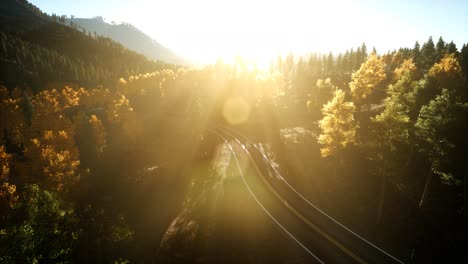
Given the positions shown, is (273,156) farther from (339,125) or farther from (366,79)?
(366,79)

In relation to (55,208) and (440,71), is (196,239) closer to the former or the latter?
(55,208)

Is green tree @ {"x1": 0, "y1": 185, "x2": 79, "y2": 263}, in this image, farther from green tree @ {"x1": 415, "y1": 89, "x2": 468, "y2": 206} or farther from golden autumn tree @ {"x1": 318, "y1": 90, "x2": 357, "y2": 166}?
green tree @ {"x1": 415, "y1": 89, "x2": 468, "y2": 206}

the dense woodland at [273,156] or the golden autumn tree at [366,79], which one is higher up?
the golden autumn tree at [366,79]

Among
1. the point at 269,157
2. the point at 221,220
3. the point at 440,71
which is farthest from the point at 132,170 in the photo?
the point at 440,71

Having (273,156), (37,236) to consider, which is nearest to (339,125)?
(273,156)

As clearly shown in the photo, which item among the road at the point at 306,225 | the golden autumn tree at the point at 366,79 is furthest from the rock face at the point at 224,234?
the golden autumn tree at the point at 366,79

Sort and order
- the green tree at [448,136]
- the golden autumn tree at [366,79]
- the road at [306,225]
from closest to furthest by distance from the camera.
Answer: the road at [306,225] → the green tree at [448,136] → the golden autumn tree at [366,79]

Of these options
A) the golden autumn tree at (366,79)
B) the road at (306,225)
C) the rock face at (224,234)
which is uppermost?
the golden autumn tree at (366,79)

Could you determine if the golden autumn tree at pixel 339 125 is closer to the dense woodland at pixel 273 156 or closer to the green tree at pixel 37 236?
the dense woodland at pixel 273 156
